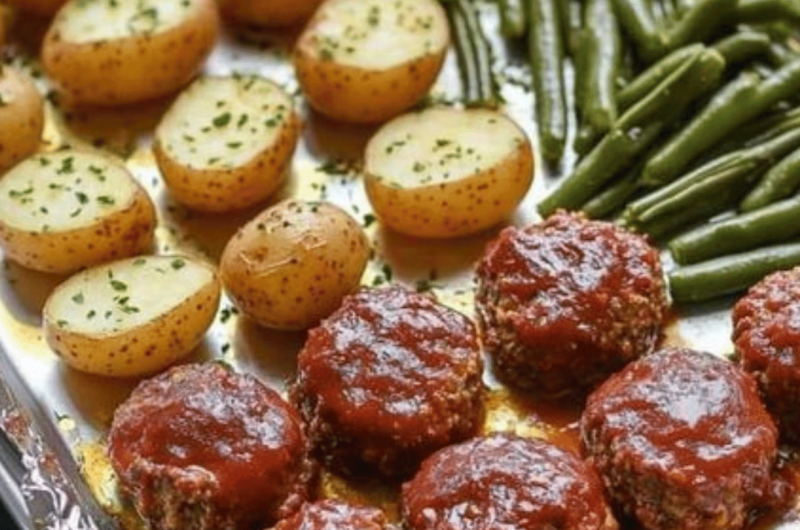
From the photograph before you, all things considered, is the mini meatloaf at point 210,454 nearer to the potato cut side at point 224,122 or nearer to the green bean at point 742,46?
the potato cut side at point 224,122

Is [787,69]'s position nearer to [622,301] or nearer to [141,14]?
[622,301]

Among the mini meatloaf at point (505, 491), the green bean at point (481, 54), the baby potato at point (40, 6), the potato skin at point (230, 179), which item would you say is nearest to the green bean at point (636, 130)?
the green bean at point (481, 54)

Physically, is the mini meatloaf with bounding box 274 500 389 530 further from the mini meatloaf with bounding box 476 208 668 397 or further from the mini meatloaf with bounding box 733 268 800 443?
the mini meatloaf with bounding box 733 268 800 443

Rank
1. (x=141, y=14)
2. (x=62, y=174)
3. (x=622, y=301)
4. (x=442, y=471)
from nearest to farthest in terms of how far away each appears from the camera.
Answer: (x=442, y=471), (x=622, y=301), (x=62, y=174), (x=141, y=14)

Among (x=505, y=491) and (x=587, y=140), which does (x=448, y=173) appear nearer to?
(x=587, y=140)

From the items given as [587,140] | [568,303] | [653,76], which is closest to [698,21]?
[653,76]

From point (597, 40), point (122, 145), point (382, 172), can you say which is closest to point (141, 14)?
point (122, 145)
